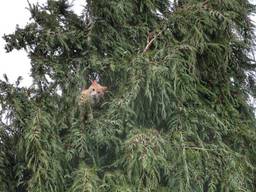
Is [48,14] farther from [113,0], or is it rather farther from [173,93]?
[173,93]

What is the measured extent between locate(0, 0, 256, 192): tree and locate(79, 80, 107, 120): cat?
4cm

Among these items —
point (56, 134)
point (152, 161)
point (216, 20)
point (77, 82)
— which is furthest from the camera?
point (216, 20)

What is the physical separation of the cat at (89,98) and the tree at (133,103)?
0.04 metres

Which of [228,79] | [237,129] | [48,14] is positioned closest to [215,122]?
[237,129]

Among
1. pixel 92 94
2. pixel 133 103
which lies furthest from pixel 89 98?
pixel 133 103

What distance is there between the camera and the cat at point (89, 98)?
8.58ft

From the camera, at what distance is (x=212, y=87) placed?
306 centimetres

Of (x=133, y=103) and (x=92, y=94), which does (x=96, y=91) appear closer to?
(x=92, y=94)

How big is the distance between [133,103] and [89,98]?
224mm

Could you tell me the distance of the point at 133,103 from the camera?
106 inches

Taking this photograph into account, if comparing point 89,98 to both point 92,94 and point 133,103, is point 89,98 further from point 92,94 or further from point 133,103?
point 133,103

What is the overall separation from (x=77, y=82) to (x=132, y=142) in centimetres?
52

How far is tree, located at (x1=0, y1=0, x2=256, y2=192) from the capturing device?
2539mm

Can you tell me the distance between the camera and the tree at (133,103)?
2539mm
